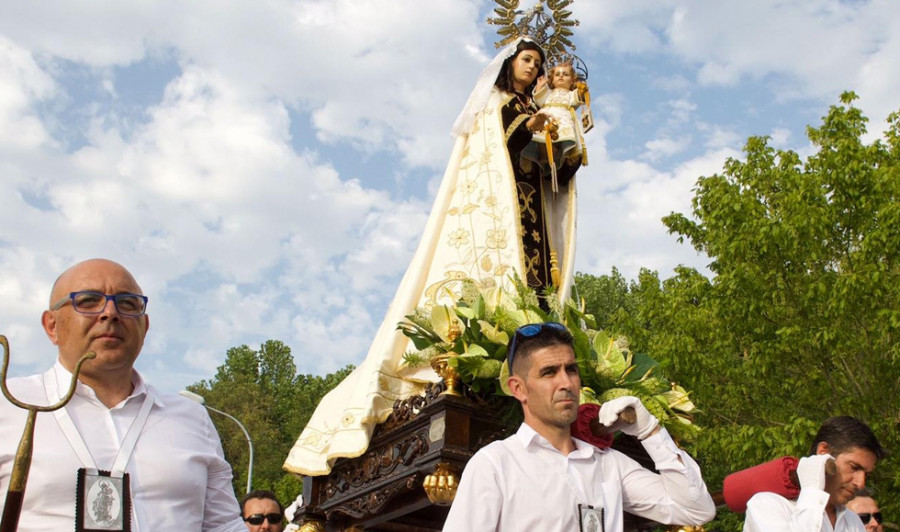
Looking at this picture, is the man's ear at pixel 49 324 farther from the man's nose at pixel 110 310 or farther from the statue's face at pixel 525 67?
the statue's face at pixel 525 67

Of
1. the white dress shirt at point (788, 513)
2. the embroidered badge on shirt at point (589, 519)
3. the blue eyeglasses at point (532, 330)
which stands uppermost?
the blue eyeglasses at point (532, 330)

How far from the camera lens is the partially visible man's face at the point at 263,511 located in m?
6.60

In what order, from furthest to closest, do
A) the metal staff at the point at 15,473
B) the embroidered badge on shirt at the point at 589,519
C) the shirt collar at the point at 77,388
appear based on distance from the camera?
1. the shirt collar at the point at 77,388
2. the embroidered badge on shirt at the point at 589,519
3. the metal staff at the point at 15,473

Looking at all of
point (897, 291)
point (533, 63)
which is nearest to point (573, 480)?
point (533, 63)

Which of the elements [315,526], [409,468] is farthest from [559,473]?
[315,526]

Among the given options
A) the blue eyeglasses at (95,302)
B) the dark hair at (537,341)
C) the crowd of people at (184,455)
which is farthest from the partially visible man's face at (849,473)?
the blue eyeglasses at (95,302)

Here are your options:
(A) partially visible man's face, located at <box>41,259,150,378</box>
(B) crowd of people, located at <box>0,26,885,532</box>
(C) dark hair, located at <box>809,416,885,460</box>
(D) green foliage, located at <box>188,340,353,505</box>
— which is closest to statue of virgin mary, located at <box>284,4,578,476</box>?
(C) dark hair, located at <box>809,416,885,460</box>

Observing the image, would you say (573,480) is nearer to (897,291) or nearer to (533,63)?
(533,63)

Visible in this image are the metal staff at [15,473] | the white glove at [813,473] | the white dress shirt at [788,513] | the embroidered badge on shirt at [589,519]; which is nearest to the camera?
the metal staff at [15,473]

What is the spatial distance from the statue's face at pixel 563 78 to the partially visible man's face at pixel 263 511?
153 inches

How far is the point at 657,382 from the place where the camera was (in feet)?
17.8

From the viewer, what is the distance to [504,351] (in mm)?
5219

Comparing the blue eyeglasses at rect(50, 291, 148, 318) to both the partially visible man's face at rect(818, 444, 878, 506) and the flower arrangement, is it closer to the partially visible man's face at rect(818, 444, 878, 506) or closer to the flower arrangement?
the flower arrangement

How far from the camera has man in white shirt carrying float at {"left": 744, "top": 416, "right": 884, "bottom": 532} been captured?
3.87 metres
